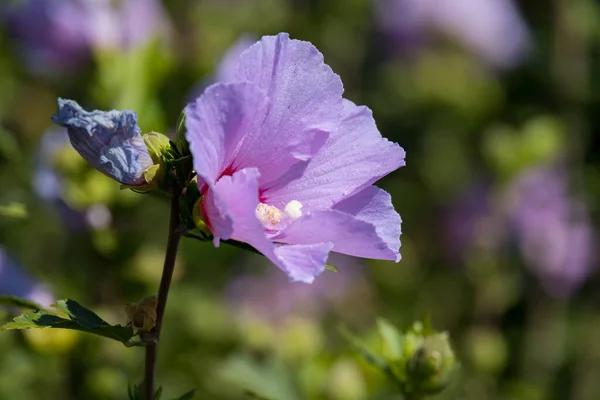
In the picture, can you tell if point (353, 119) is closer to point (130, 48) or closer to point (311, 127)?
point (311, 127)

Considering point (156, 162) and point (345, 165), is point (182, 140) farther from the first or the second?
point (345, 165)

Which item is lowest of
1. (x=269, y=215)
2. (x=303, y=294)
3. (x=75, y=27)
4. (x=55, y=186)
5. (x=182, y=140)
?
(x=303, y=294)

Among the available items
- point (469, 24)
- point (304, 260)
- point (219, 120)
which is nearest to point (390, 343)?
point (304, 260)

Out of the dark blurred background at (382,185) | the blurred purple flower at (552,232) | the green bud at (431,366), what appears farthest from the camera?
the blurred purple flower at (552,232)

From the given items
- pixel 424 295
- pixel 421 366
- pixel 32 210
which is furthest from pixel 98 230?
pixel 424 295

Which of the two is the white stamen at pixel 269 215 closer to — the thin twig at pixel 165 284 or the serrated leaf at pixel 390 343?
the thin twig at pixel 165 284

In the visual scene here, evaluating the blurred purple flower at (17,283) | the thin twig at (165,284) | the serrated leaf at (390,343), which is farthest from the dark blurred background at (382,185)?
the thin twig at (165,284)

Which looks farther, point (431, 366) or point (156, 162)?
point (431, 366)
